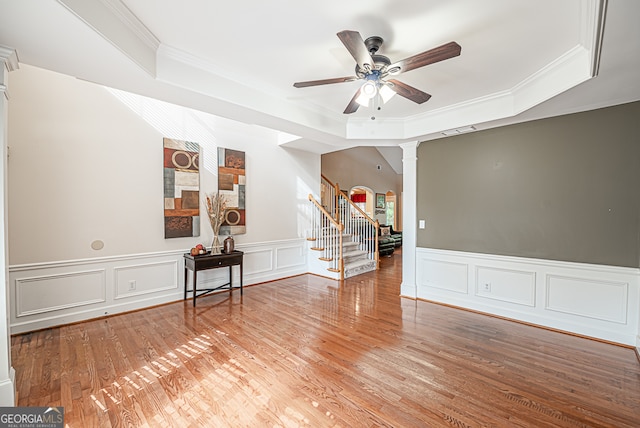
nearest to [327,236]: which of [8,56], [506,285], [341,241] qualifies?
[341,241]

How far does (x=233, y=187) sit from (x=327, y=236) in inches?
90.6

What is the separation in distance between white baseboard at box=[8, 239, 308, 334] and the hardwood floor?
0.20 metres

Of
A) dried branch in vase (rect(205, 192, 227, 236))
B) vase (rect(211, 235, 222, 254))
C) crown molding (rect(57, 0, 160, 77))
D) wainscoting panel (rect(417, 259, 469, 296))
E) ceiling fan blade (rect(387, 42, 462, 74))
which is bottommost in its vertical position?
wainscoting panel (rect(417, 259, 469, 296))

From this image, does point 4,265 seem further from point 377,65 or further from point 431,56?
point 431,56

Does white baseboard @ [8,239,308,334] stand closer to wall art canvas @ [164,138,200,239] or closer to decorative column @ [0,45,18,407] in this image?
wall art canvas @ [164,138,200,239]

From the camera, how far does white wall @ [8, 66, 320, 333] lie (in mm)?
3127

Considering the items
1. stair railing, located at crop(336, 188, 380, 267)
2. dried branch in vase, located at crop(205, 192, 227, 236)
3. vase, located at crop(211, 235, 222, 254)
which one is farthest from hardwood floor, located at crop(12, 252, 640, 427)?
stair railing, located at crop(336, 188, 380, 267)

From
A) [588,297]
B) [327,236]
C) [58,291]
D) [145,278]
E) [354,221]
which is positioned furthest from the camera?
[354,221]

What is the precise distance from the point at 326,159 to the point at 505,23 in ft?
21.5

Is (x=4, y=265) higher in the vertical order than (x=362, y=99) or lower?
lower

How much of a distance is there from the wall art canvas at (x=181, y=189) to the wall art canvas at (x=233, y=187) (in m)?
0.42

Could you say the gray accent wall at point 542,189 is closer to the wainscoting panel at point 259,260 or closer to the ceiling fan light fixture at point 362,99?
the ceiling fan light fixture at point 362,99

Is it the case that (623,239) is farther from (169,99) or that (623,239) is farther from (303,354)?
(169,99)

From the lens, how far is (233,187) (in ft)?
16.3
